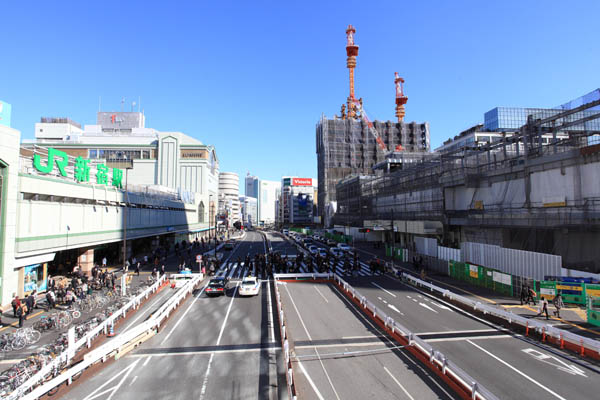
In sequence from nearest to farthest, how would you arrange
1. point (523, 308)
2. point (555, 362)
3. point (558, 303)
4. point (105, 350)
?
point (555, 362), point (105, 350), point (558, 303), point (523, 308)

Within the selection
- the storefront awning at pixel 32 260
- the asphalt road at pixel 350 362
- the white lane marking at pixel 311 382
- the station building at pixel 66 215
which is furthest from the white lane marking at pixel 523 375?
the storefront awning at pixel 32 260

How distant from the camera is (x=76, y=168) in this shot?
29203 millimetres

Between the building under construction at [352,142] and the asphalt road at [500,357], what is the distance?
320ft

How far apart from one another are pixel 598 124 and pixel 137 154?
97190mm

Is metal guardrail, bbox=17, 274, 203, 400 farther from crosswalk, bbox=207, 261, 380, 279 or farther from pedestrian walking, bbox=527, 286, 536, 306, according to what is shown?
pedestrian walking, bbox=527, 286, 536, 306

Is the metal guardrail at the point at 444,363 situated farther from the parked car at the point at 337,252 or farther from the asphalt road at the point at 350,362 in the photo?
the parked car at the point at 337,252

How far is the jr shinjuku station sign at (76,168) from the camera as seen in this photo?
24269 millimetres

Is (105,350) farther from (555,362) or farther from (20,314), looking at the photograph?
(555,362)

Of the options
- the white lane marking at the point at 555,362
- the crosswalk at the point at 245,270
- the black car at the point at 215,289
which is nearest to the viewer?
the white lane marking at the point at 555,362

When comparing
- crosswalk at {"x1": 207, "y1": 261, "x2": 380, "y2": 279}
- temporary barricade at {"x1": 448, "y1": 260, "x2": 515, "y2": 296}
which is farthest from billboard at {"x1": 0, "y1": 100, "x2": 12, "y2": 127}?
temporary barricade at {"x1": 448, "y1": 260, "x2": 515, "y2": 296}

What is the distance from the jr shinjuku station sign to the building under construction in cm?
8612

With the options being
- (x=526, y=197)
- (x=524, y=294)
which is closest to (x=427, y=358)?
(x=524, y=294)

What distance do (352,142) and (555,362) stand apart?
117 m

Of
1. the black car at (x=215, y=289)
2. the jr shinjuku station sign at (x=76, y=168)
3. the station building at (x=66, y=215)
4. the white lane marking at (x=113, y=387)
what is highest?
the jr shinjuku station sign at (x=76, y=168)
